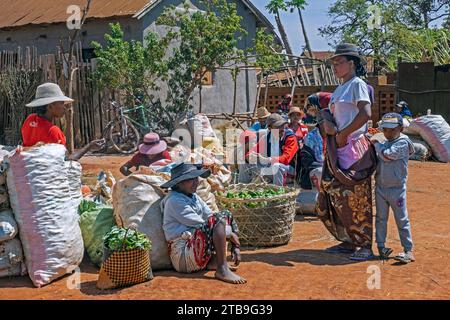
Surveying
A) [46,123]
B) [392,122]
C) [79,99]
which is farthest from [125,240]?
[79,99]

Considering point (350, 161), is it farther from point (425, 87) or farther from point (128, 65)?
point (425, 87)

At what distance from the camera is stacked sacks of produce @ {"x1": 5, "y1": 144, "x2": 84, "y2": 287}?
185 inches

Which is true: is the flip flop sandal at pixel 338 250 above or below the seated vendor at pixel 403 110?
below

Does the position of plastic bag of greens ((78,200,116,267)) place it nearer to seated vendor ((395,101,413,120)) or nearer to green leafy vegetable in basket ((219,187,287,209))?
green leafy vegetable in basket ((219,187,287,209))

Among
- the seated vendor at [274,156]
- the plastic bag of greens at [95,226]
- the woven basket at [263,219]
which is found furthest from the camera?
the seated vendor at [274,156]

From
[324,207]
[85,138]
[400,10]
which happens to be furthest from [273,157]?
[400,10]

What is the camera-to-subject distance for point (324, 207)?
544cm

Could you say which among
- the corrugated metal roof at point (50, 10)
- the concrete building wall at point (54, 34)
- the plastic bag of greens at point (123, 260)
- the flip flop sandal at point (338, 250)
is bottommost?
the flip flop sandal at point (338, 250)

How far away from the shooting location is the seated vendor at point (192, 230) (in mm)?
4812

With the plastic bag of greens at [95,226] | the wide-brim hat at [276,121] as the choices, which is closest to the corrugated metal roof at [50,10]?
the wide-brim hat at [276,121]

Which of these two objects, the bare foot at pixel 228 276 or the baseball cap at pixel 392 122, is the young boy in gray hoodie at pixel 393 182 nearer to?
the baseball cap at pixel 392 122

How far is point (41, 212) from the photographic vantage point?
4715 mm

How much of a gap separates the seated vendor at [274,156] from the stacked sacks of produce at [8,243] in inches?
115

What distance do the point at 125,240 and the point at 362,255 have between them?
1981 millimetres
